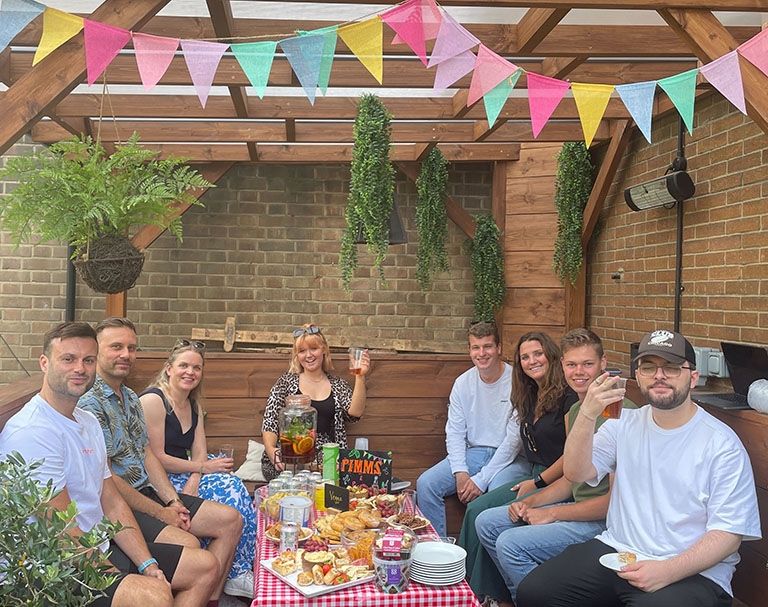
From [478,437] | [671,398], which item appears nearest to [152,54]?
[671,398]

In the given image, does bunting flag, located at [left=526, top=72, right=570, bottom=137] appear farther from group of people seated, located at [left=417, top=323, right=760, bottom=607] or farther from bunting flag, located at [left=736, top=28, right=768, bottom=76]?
Result: group of people seated, located at [left=417, top=323, right=760, bottom=607]

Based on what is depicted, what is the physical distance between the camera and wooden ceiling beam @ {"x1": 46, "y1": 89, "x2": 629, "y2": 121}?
16.5 feet

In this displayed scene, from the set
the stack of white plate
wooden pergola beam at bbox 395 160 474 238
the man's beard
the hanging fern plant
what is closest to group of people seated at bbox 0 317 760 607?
the man's beard

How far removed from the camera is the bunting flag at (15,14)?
8.40 ft

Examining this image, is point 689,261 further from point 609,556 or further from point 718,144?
point 609,556

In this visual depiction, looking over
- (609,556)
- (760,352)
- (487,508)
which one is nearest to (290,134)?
(487,508)

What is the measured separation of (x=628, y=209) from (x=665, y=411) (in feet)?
10.6

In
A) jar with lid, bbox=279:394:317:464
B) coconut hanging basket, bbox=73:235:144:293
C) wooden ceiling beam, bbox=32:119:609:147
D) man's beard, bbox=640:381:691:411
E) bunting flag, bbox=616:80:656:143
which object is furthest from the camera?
wooden ceiling beam, bbox=32:119:609:147

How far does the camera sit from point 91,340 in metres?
2.50

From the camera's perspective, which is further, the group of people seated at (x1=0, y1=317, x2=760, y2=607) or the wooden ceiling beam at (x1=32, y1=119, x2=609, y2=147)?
the wooden ceiling beam at (x1=32, y1=119, x2=609, y2=147)

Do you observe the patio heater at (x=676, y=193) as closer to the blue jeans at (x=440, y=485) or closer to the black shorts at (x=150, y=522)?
the blue jeans at (x=440, y=485)

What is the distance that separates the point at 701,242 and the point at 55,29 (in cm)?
360

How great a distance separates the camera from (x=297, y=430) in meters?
2.97

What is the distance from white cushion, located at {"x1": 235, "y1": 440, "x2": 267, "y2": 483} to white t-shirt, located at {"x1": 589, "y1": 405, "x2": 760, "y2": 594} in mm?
1861
